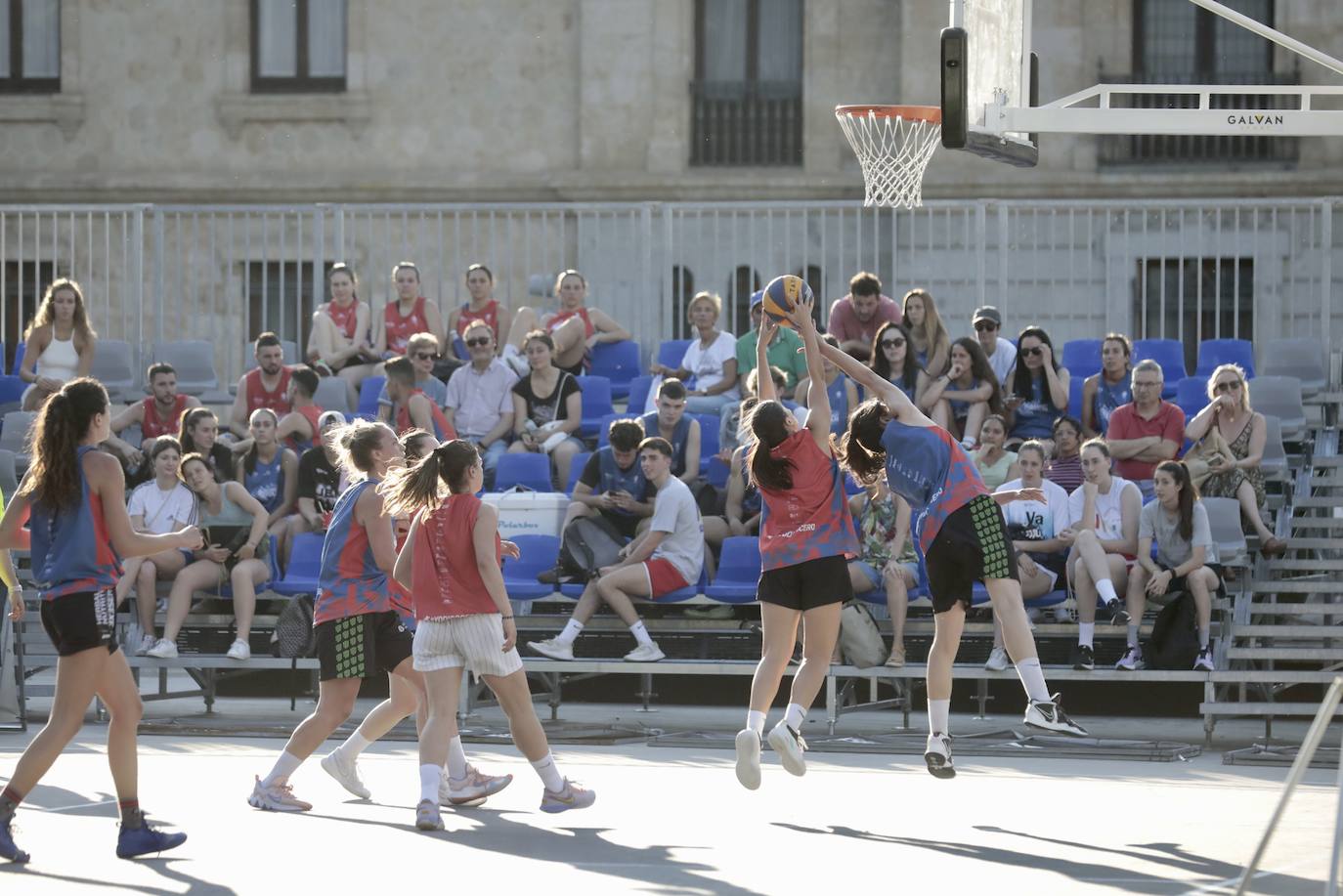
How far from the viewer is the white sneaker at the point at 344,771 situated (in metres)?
9.58

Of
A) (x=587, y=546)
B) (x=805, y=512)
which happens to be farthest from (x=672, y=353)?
(x=805, y=512)

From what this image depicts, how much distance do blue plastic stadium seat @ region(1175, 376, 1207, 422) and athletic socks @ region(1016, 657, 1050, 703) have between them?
6.61 metres

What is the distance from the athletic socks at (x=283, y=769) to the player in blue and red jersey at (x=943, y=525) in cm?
293

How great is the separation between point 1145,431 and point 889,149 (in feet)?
9.54

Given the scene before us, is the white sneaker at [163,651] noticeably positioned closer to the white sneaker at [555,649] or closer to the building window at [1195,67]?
the white sneaker at [555,649]

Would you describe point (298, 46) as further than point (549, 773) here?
Yes

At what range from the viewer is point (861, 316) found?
16141mm

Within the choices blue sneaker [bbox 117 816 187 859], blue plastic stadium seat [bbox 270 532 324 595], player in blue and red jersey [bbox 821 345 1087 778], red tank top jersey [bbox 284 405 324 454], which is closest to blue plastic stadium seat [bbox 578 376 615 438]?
red tank top jersey [bbox 284 405 324 454]

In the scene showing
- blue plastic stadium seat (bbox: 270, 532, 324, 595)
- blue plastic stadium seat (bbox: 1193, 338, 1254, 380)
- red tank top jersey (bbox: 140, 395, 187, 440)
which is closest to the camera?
blue plastic stadium seat (bbox: 270, 532, 324, 595)

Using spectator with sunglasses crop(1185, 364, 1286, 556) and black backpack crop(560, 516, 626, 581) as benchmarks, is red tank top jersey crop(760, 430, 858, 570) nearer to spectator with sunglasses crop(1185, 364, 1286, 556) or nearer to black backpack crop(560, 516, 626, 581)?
black backpack crop(560, 516, 626, 581)

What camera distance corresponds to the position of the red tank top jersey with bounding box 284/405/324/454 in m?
15.5

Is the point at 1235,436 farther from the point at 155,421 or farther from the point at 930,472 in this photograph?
the point at 155,421

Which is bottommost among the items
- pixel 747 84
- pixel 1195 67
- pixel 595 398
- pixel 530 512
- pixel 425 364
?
pixel 530 512

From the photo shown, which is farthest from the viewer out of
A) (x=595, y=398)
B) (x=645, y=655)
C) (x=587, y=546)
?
(x=595, y=398)
